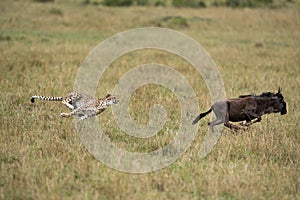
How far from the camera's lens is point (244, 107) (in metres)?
7.41

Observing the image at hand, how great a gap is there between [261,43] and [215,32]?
337 centimetres

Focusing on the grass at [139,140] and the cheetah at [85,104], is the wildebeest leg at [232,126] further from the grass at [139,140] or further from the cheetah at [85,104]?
the cheetah at [85,104]

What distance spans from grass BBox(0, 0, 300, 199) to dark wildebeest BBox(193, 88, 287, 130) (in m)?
0.30

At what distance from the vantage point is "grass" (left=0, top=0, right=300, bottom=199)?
5707mm

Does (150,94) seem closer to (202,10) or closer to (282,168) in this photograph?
(282,168)

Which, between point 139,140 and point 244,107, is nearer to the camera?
point 244,107

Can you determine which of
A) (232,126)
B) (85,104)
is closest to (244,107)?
(232,126)

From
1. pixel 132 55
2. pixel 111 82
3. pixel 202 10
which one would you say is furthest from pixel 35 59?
pixel 202 10

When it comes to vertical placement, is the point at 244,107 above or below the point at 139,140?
above

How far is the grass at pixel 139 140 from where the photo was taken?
5.71m

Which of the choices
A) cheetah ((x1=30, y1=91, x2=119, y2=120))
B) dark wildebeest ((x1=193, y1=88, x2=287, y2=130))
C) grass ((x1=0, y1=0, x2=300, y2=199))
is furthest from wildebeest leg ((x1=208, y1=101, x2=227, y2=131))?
cheetah ((x1=30, y1=91, x2=119, y2=120))

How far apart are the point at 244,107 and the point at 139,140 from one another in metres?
1.61

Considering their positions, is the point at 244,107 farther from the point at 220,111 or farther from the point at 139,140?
the point at 139,140

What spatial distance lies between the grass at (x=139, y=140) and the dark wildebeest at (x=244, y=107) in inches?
11.9
